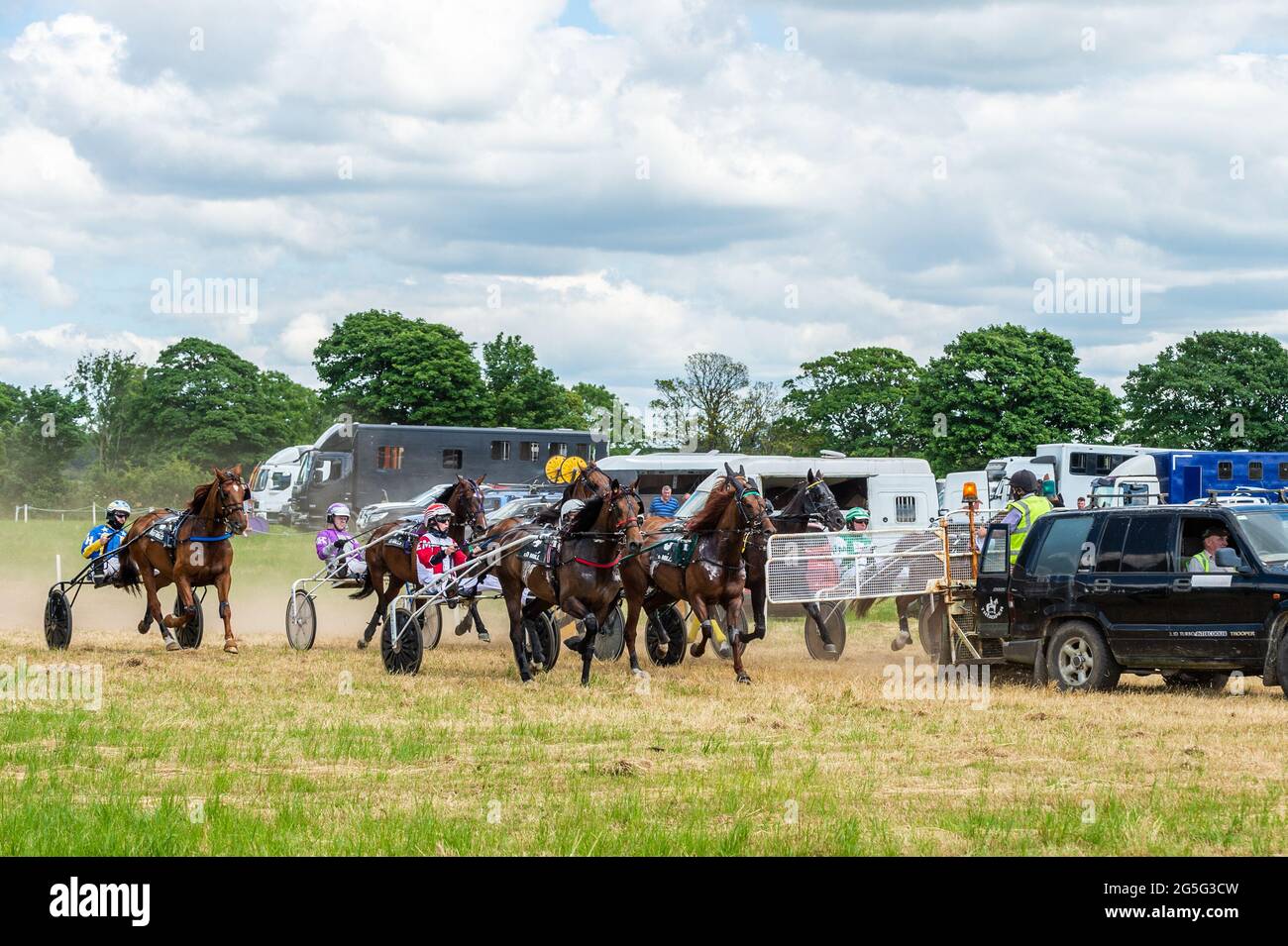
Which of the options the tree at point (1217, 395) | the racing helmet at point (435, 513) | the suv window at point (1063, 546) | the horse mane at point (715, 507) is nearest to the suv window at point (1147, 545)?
the suv window at point (1063, 546)

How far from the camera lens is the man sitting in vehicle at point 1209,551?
15.6 m

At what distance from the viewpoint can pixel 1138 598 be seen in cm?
1580

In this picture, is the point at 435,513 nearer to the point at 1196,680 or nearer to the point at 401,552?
the point at 401,552

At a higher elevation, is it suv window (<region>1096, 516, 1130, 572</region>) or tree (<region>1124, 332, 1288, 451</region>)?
tree (<region>1124, 332, 1288, 451</region>)

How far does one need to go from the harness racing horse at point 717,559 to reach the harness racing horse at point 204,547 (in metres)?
4.91

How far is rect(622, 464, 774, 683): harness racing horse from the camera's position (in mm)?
18188

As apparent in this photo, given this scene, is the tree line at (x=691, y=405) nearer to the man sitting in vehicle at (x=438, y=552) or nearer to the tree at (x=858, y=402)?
the tree at (x=858, y=402)

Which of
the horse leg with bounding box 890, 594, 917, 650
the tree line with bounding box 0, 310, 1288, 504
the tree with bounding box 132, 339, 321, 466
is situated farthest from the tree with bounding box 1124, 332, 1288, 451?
the horse leg with bounding box 890, 594, 917, 650

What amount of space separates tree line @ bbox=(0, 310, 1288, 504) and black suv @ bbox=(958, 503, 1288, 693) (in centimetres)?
5560

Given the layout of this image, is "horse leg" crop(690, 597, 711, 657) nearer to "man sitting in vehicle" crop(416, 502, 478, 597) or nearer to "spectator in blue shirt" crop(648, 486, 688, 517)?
"man sitting in vehicle" crop(416, 502, 478, 597)

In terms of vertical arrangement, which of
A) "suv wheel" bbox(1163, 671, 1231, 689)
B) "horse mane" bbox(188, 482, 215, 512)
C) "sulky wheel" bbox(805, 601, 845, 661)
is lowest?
"suv wheel" bbox(1163, 671, 1231, 689)

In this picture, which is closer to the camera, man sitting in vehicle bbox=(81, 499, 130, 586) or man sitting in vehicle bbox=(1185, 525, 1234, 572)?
man sitting in vehicle bbox=(1185, 525, 1234, 572)
